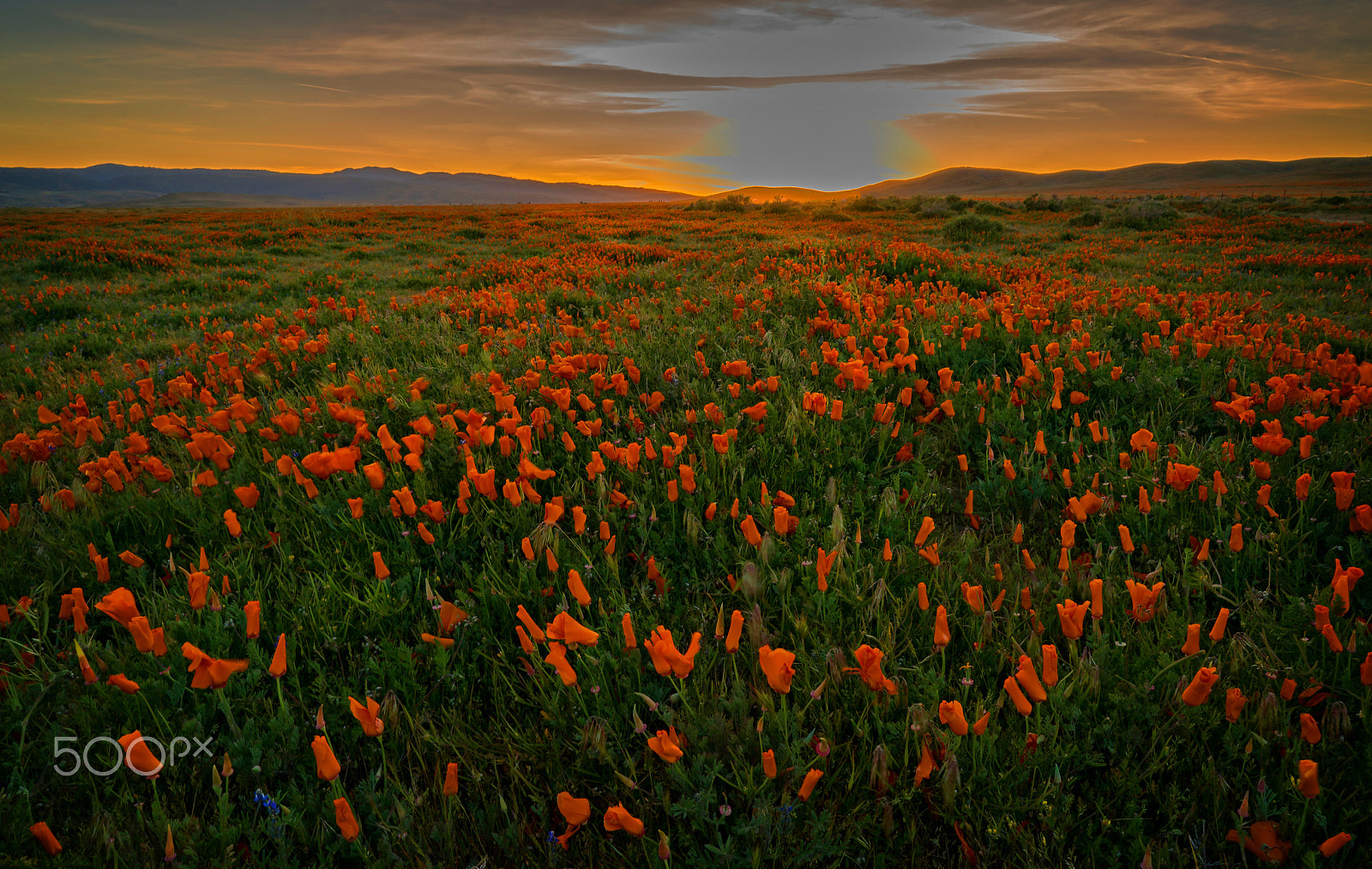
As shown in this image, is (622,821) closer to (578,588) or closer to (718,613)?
(578,588)

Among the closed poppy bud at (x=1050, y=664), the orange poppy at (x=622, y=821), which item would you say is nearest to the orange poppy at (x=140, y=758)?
the orange poppy at (x=622, y=821)

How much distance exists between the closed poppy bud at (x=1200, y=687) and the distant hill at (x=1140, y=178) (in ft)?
305

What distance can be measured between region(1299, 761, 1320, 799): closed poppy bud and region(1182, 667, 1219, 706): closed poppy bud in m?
0.20

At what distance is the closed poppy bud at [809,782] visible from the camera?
143cm

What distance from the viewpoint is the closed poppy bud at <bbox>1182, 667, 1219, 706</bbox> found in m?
1.45

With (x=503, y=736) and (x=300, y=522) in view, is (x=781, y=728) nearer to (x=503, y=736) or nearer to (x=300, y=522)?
(x=503, y=736)

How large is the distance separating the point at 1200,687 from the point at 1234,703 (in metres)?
0.17

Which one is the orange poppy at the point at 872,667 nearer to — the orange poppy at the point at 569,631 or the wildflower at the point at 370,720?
the orange poppy at the point at 569,631

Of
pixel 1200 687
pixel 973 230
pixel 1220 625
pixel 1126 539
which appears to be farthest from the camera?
pixel 973 230

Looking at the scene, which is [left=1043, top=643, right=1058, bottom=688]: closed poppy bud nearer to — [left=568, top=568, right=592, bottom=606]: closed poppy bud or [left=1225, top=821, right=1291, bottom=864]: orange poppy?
[left=1225, top=821, right=1291, bottom=864]: orange poppy

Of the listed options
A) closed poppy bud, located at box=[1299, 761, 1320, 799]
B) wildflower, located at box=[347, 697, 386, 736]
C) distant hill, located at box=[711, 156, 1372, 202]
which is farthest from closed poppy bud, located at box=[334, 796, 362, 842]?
distant hill, located at box=[711, 156, 1372, 202]

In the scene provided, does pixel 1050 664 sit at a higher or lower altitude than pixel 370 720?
higher

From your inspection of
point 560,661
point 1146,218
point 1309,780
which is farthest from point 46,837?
point 1146,218

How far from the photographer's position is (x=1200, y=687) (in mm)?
1504
